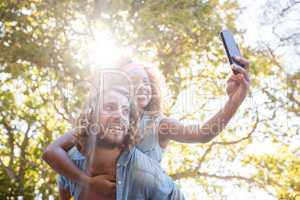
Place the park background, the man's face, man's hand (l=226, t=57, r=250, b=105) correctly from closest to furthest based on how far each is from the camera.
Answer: the man's face
man's hand (l=226, t=57, r=250, b=105)
the park background

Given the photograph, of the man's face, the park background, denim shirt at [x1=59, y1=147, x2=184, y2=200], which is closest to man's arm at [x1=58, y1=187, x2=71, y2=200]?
denim shirt at [x1=59, y1=147, x2=184, y2=200]

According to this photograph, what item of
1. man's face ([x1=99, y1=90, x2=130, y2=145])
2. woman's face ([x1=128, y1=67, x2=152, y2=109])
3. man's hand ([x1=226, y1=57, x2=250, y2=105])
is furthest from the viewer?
woman's face ([x1=128, y1=67, x2=152, y2=109])

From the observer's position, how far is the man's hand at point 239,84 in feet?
5.09

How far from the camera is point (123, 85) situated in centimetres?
151

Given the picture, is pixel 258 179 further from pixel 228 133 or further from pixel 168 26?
pixel 168 26

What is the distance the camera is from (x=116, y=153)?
1.41 metres

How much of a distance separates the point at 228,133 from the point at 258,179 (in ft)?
3.81

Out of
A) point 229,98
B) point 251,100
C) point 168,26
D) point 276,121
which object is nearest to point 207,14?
point 168,26

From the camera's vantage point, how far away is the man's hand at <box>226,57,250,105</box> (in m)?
1.55

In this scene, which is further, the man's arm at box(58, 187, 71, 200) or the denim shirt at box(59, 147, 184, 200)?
the man's arm at box(58, 187, 71, 200)

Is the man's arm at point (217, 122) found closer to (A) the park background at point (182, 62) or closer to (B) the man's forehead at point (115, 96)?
(B) the man's forehead at point (115, 96)

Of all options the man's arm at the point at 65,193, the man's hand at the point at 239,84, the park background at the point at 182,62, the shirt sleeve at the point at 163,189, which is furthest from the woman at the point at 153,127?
the park background at the point at 182,62

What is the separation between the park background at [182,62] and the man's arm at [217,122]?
21.8 ft

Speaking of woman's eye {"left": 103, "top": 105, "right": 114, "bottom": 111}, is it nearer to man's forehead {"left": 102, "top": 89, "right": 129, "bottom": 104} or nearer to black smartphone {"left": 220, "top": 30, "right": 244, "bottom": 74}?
man's forehead {"left": 102, "top": 89, "right": 129, "bottom": 104}
